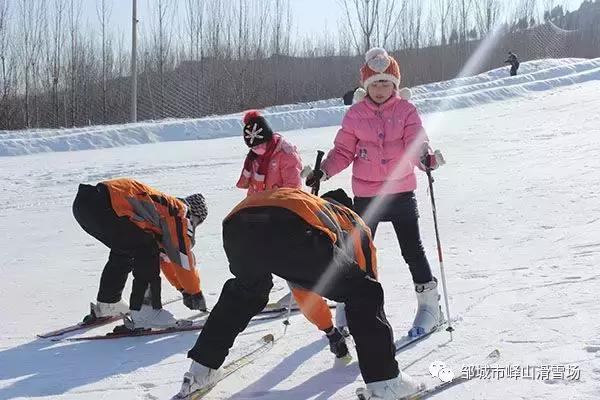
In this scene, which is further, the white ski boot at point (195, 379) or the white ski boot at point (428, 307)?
the white ski boot at point (428, 307)

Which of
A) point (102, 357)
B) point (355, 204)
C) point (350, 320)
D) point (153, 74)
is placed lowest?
point (102, 357)

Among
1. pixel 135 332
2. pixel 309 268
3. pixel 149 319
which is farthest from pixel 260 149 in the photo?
pixel 309 268

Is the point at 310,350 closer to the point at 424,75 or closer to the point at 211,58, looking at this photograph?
the point at 211,58

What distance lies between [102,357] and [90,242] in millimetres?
3368

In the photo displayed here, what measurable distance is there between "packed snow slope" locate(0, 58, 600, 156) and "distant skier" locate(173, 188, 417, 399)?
482 inches

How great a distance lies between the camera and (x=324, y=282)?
279 cm

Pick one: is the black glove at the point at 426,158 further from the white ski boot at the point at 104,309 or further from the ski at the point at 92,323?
the white ski boot at the point at 104,309

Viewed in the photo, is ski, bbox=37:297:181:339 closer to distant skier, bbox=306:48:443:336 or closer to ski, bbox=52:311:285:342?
ski, bbox=52:311:285:342

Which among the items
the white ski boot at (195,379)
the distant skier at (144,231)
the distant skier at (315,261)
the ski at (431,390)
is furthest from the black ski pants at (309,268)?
the distant skier at (144,231)

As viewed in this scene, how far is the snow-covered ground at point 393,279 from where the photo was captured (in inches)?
139

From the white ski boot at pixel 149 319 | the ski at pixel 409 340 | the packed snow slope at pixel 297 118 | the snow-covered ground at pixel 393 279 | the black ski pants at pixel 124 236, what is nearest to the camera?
the snow-covered ground at pixel 393 279

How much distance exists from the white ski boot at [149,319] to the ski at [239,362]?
0.72 m

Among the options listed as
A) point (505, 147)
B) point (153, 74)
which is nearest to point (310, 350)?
point (505, 147)

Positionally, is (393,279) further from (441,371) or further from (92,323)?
(92,323)
